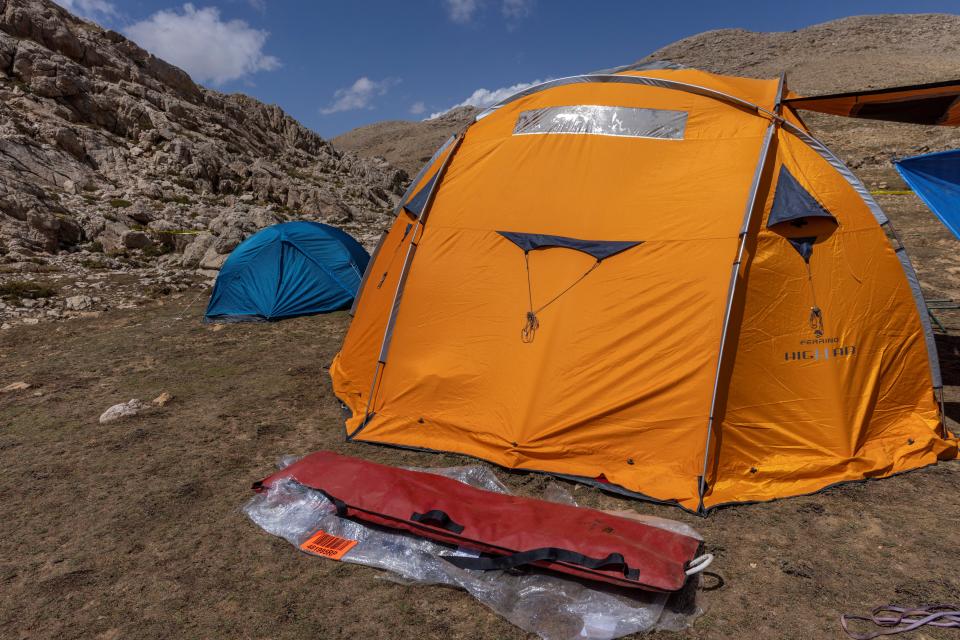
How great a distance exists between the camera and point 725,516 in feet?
15.4

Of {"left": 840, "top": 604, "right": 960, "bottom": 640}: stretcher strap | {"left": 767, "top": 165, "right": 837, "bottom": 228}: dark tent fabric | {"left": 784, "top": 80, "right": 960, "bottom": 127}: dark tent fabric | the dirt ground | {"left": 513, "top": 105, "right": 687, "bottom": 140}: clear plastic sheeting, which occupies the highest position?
{"left": 784, "top": 80, "right": 960, "bottom": 127}: dark tent fabric

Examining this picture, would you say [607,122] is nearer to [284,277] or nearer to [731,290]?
[731,290]

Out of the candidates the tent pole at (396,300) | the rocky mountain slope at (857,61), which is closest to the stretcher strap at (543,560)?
the tent pole at (396,300)

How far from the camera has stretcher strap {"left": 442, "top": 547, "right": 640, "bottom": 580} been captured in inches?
141

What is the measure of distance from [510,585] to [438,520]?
67cm

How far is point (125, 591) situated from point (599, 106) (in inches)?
229

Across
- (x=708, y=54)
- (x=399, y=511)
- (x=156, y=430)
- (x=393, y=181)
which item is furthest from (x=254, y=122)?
(x=708, y=54)

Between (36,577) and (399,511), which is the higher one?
(399,511)

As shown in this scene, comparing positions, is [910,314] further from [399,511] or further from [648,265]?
[399,511]

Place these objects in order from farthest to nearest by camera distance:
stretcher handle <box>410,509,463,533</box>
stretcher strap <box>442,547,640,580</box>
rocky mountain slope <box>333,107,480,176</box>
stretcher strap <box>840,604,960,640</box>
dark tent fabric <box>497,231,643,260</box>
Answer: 1. rocky mountain slope <box>333,107,480,176</box>
2. dark tent fabric <box>497,231,643,260</box>
3. stretcher handle <box>410,509,463,533</box>
4. stretcher strap <box>442,547,640,580</box>
5. stretcher strap <box>840,604,960,640</box>

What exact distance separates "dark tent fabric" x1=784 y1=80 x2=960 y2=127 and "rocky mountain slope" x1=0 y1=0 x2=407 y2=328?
14.5 m

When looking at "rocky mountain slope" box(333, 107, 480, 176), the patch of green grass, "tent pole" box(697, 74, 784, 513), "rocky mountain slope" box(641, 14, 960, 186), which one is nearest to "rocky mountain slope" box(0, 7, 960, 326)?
the patch of green grass

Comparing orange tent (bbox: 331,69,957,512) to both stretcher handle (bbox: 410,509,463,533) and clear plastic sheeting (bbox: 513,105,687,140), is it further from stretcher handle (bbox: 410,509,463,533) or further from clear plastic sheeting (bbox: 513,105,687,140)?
stretcher handle (bbox: 410,509,463,533)

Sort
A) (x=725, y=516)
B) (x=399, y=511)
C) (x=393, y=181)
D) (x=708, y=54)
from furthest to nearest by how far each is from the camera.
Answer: (x=708, y=54)
(x=393, y=181)
(x=725, y=516)
(x=399, y=511)
